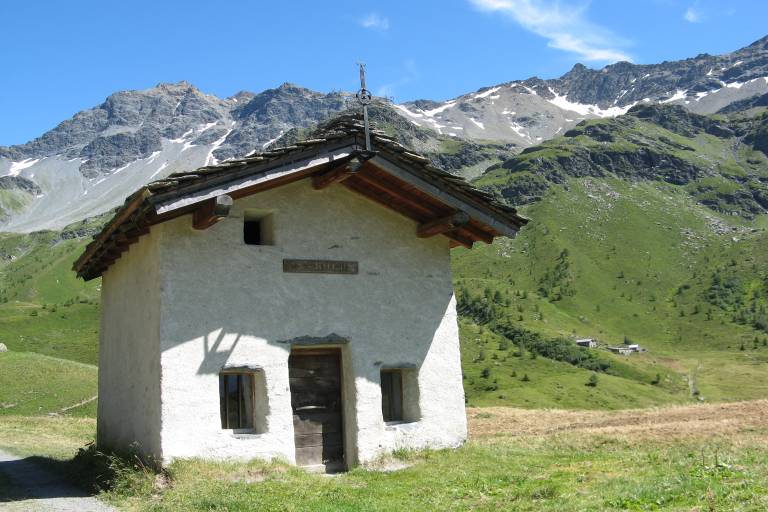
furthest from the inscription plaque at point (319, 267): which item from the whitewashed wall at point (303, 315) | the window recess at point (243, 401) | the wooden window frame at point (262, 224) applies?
the window recess at point (243, 401)

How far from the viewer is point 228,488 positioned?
11.9 meters

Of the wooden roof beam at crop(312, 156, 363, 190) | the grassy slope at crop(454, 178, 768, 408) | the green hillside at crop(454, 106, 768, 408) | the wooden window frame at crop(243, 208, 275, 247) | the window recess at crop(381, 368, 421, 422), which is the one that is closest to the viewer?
the wooden roof beam at crop(312, 156, 363, 190)

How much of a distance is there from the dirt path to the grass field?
487 mm

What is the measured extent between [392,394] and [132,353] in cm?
552

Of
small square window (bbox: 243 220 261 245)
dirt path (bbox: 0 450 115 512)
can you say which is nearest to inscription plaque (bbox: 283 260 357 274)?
small square window (bbox: 243 220 261 245)

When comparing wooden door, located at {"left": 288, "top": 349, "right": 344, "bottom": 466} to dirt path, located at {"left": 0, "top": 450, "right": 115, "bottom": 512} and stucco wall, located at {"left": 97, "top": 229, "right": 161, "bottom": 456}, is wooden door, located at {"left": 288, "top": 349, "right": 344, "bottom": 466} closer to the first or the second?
stucco wall, located at {"left": 97, "top": 229, "right": 161, "bottom": 456}

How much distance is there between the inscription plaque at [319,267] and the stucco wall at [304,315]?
13 cm

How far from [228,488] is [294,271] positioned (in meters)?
4.63

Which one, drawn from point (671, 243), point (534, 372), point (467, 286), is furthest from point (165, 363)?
point (671, 243)

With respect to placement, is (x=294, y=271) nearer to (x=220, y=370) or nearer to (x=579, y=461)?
(x=220, y=370)

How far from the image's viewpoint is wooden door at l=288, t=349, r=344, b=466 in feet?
48.9

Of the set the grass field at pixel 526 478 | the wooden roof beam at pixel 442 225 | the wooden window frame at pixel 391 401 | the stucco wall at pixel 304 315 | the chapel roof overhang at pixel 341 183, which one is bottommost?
the grass field at pixel 526 478

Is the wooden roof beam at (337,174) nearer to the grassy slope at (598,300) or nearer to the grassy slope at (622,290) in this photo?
the grassy slope at (598,300)

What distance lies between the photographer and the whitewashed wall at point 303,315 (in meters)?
13.5
